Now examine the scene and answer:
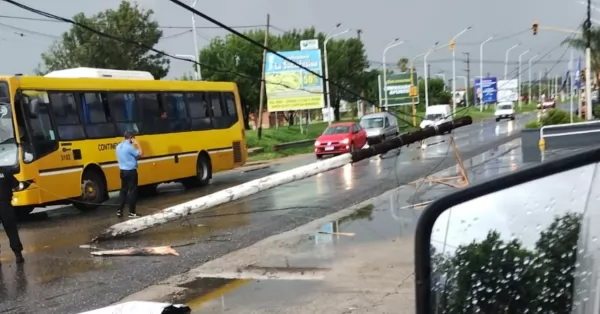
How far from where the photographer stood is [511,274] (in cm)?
173

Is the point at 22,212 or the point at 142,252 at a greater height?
the point at 142,252

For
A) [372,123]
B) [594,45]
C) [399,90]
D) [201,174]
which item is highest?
[594,45]

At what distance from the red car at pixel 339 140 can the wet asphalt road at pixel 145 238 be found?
975 cm

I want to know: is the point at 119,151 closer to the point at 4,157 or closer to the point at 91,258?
the point at 4,157

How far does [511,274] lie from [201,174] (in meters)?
19.1

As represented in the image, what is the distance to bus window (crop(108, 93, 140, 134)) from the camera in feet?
55.8

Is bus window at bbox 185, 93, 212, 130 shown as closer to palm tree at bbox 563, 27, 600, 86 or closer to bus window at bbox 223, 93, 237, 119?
bus window at bbox 223, 93, 237, 119

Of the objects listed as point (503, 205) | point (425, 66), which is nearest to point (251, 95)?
point (425, 66)

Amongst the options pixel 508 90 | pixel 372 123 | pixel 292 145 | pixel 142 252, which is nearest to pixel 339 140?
pixel 372 123

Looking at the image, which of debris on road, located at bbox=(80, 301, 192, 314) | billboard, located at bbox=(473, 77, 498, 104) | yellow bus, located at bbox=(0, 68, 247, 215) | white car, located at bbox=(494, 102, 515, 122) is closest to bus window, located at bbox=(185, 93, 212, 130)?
yellow bus, located at bbox=(0, 68, 247, 215)

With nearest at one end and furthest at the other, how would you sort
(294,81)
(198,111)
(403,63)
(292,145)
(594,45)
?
(198,111), (292,145), (294,81), (594,45), (403,63)

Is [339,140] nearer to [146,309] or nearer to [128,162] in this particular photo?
[128,162]

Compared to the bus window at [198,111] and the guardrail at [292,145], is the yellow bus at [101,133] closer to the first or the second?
the bus window at [198,111]

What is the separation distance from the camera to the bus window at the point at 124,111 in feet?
55.8
